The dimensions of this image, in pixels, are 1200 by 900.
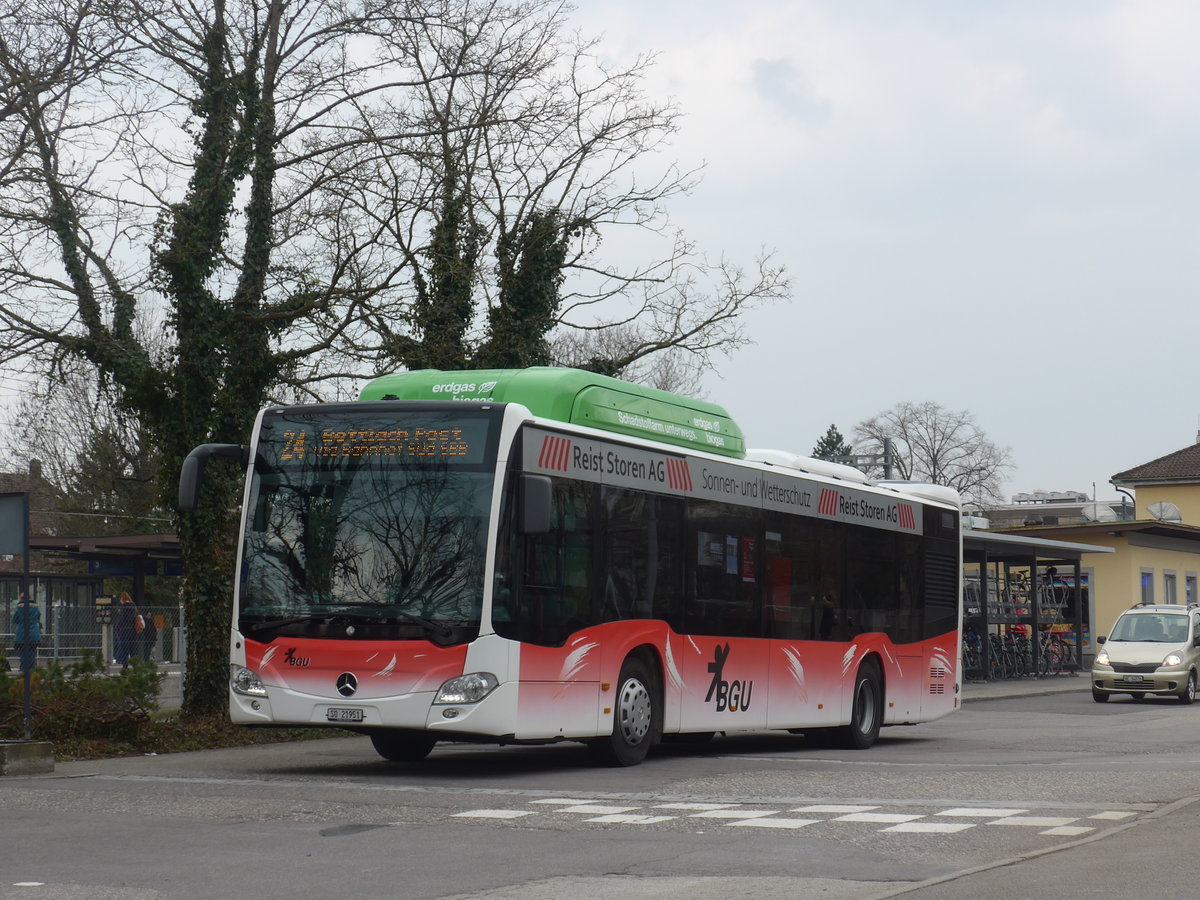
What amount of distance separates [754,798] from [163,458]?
432 inches

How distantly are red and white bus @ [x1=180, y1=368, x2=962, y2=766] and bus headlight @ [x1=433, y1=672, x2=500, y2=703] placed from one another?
2 cm

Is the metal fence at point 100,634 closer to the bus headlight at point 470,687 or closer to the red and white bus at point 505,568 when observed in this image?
the red and white bus at point 505,568

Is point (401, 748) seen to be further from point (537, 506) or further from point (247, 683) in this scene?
point (537, 506)

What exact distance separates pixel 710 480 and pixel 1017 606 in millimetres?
31777

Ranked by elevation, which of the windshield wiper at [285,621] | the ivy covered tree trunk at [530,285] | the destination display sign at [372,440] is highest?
the ivy covered tree trunk at [530,285]

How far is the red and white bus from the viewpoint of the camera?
1308cm

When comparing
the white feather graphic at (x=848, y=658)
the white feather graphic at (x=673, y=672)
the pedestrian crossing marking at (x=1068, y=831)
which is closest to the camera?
the pedestrian crossing marking at (x=1068, y=831)

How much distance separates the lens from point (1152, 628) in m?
33.2

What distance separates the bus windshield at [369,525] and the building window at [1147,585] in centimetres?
4610

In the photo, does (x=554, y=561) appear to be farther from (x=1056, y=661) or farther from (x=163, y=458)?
(x=1056, y=661)

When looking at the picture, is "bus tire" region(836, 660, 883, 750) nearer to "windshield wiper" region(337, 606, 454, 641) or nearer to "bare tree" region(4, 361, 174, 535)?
"windshield wiper" region(337, 606, 454, 641)

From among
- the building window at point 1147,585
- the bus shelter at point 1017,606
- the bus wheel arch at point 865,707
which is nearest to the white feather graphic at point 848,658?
the bus wheel arch at point 865,707

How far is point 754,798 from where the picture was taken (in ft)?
39.1

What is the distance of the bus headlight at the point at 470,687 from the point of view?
42.2ft
